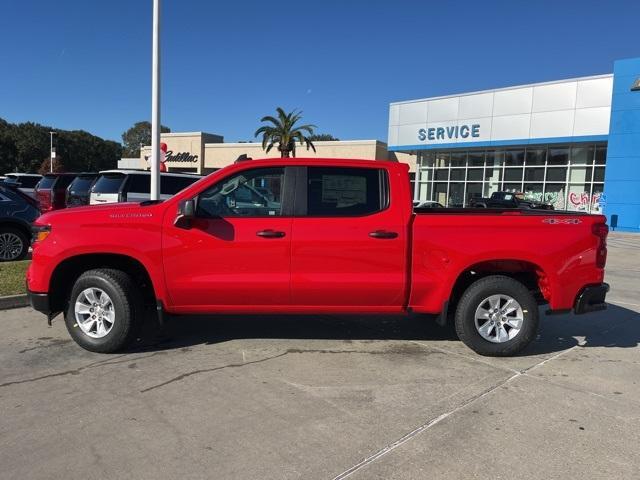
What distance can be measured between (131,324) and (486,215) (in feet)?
11.8

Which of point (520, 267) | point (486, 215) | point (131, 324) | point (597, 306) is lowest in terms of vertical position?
point (131, 324)

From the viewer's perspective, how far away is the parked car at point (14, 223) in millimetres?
10195

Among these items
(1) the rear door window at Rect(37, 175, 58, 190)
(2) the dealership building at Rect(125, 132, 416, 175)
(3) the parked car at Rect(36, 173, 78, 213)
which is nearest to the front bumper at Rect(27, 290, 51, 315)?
(3) the parked car at Rect(36, 173, 78, 213)

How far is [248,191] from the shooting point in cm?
513

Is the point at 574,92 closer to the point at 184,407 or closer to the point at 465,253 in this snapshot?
the point at 465,253

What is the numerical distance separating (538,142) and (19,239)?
2356 centimetres

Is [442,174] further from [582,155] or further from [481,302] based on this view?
[481,302]

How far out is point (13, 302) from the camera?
7.00 m

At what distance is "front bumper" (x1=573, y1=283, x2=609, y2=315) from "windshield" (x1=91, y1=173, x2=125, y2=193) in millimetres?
10939

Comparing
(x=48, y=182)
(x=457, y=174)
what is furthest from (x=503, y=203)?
(x=48, y=182)

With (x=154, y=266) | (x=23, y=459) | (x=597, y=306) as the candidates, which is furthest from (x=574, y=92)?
(x=23, y=459)

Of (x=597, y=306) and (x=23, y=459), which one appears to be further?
(x=597, y=306)

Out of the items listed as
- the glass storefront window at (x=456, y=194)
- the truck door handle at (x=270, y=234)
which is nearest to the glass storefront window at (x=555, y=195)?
the glass storefront window at (x=456, y=194)

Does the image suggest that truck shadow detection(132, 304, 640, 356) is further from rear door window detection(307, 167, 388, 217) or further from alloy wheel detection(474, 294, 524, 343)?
rear door window detection(307, 167, 388, 217)
